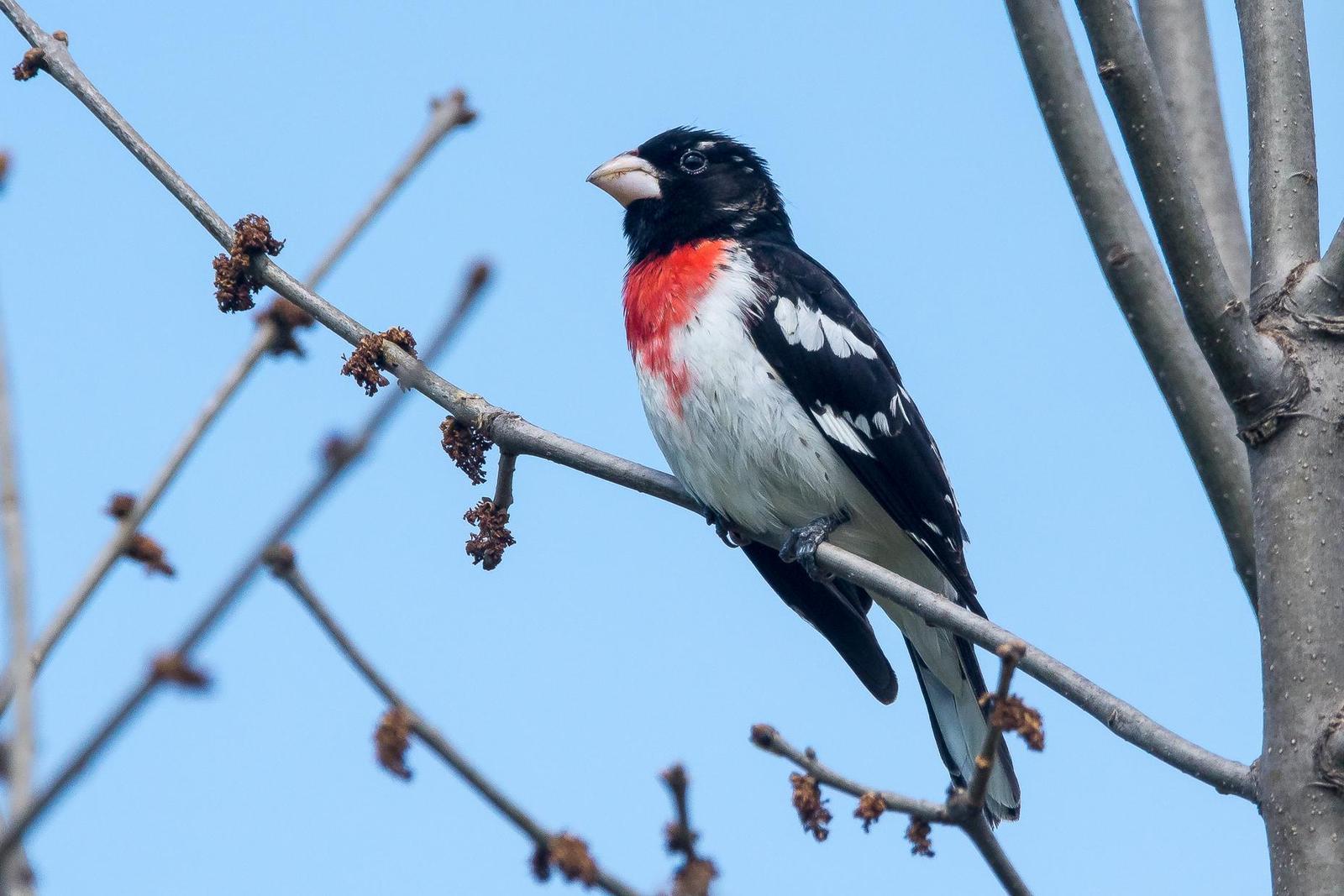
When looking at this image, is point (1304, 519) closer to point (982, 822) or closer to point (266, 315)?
point (982, 822)

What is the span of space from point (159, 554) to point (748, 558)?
4.26 m

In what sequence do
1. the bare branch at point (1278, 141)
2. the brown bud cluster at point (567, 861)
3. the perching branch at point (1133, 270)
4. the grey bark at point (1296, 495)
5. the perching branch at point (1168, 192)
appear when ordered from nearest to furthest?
the brown bud cluster at point (567, 861)
the grey bark at point (1296, 495)
the perching branch at point (1168, 192)
the perching branch at point (1133, 270)
the bare branch at point (1278, 141)

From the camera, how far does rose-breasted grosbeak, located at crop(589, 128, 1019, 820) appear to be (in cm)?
509

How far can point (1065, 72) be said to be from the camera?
3.40 meters

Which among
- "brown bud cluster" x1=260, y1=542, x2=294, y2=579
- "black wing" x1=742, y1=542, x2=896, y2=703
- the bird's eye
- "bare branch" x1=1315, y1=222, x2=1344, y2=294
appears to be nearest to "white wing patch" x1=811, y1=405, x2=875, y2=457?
"black wing" x1=742, y1=542, x2=896, y2=703

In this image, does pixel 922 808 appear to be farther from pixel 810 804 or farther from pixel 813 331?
pixel 813 331

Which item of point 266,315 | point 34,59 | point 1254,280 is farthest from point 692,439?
point 266,315

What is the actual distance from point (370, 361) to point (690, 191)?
7.47 ft

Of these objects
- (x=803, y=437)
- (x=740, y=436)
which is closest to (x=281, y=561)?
(x=740, y=436)

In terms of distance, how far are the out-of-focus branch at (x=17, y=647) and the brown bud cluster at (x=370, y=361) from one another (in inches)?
102

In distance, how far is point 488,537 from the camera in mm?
4312

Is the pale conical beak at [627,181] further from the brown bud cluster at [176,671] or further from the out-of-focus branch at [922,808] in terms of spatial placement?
the brown bud cluster at [176,671]

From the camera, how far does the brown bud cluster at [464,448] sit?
4.31 m

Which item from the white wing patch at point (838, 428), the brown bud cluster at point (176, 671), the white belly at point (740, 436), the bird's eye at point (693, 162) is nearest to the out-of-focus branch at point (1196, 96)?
the white wing patch at point (838, 428)
